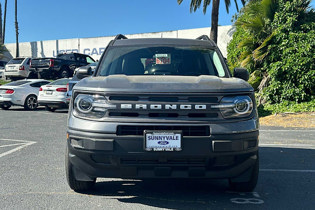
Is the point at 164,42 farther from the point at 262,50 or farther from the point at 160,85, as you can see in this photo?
the point at 262,50

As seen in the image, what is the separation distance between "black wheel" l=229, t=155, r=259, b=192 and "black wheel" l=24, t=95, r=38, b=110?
47.9 ft

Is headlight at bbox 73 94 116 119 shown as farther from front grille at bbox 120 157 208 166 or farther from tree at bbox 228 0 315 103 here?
tree at bbox 228 0 315 103

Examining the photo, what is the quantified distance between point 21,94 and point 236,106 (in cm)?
1512

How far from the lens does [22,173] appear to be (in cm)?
551

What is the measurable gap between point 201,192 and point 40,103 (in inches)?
518

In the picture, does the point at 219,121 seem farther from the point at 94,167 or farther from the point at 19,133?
the point at 19,133

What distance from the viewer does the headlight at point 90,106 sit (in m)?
3.88

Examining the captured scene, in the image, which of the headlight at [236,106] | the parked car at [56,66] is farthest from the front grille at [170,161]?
the parked car at [56,66]

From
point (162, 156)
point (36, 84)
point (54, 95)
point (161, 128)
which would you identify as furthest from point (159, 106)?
point (36, 84)

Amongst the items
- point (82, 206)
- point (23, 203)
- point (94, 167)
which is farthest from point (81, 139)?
point (23, 203)

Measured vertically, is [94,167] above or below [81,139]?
below

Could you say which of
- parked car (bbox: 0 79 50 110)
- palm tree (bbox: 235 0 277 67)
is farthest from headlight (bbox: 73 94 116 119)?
parked car (bbox: 0 79 50 110)

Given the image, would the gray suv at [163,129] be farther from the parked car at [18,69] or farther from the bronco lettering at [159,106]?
the parked car at [18,69]

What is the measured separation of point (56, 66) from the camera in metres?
23.6
